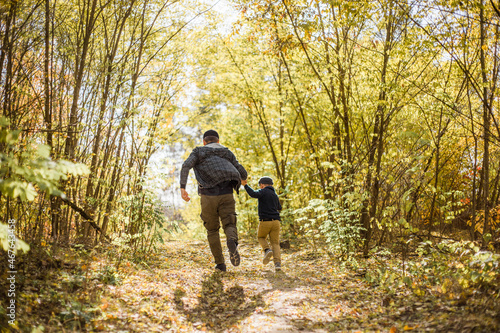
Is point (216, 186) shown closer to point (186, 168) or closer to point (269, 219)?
point (186, 168)

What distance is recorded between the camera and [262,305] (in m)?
3.90

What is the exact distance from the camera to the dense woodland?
15.1ft

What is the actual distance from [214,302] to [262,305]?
0.57 metres

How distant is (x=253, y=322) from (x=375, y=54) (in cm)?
496

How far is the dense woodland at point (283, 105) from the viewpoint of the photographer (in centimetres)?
461

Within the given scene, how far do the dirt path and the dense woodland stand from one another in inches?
12.8

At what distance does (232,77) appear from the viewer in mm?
9203

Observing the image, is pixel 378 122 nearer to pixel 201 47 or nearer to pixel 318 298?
pixel 318 298

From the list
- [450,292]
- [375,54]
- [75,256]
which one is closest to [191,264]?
[75,256]

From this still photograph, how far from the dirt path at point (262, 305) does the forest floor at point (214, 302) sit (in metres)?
0.01

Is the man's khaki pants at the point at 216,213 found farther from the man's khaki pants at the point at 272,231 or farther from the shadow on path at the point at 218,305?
the man's khaki pants at the point at 272,231

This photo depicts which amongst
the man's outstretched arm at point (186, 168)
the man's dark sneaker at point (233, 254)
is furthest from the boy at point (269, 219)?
the man's outstretched arm at point (186, 168)

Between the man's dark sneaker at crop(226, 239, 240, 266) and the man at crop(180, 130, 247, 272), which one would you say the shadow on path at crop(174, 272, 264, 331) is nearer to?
the man's dark sneaker at crop(226, 239, 240, 266)

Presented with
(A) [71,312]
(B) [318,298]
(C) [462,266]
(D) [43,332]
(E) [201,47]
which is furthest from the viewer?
(E) [201,47]
